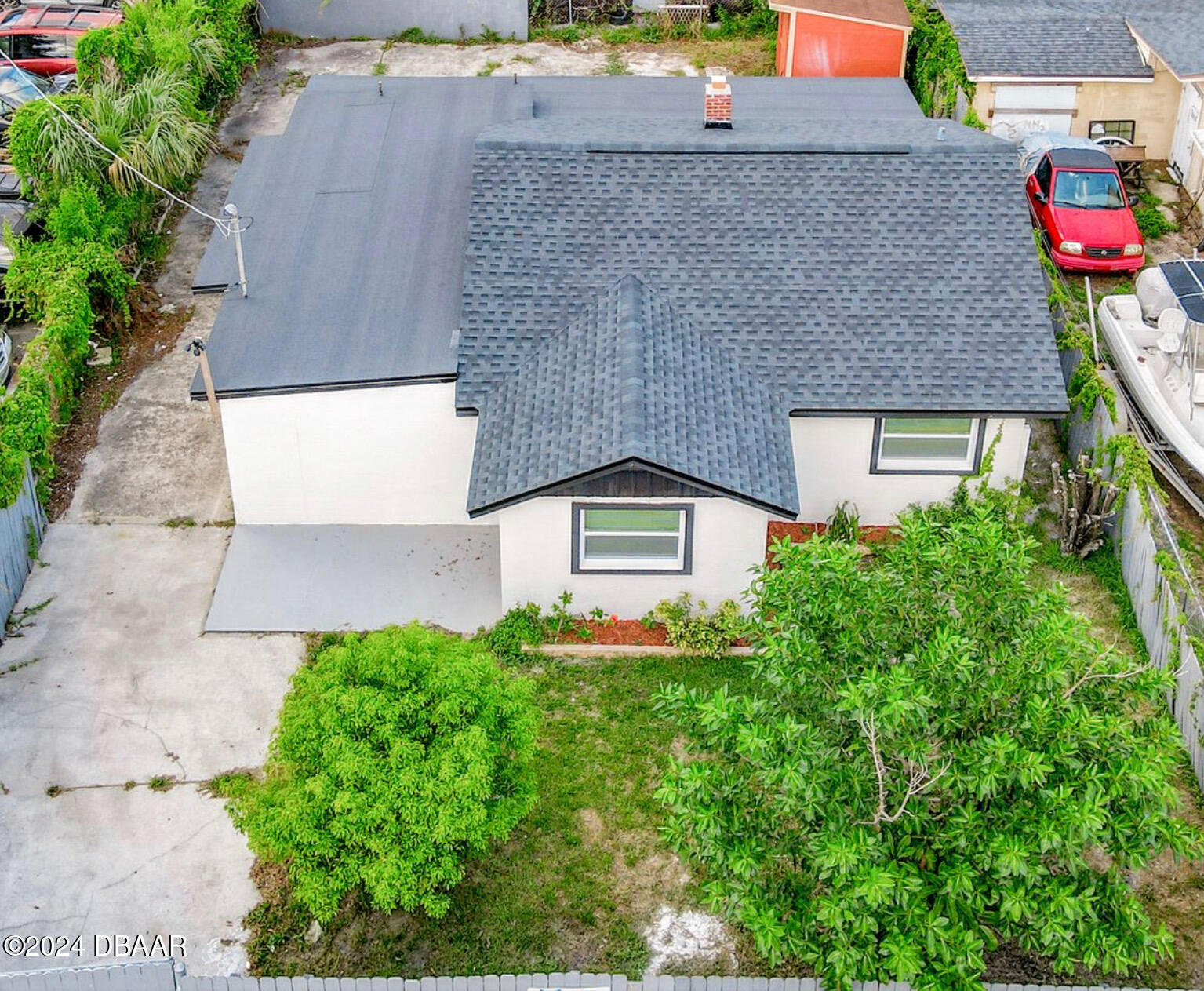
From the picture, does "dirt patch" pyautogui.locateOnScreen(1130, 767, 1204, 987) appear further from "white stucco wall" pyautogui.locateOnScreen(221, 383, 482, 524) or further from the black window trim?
the black window trim

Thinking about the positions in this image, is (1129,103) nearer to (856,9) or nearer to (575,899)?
(856,9)

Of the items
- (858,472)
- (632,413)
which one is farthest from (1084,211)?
(632,413)

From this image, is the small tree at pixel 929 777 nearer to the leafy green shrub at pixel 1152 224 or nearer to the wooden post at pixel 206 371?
the wooden post at pixel 206 371

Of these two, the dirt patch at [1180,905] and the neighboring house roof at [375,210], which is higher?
the neighboring house roof at [375,210]

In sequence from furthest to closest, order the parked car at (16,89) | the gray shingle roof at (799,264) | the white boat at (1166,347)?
the parked car at (16,89), the white boat at (1166,347), the gray shingle roof at (799,264)

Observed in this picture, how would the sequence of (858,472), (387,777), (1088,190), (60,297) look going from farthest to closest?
Answer: 1. (1088,190)
2. (60,297)
3. (858,472)
4. (387,777)

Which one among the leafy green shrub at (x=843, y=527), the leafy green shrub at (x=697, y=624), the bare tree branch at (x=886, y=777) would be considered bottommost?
the leafy green shrub at (x=697, y=624)

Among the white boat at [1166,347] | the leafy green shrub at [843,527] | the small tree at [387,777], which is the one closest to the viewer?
the small tree at [387,777]

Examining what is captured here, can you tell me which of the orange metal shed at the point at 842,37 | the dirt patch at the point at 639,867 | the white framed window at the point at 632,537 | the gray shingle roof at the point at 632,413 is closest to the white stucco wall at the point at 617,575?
the white framed window at the point at 632,537
